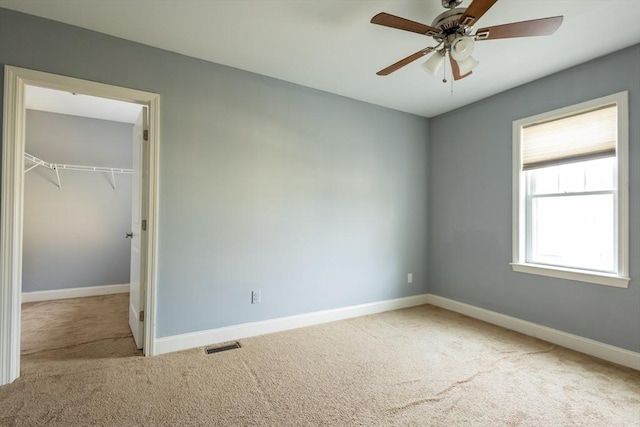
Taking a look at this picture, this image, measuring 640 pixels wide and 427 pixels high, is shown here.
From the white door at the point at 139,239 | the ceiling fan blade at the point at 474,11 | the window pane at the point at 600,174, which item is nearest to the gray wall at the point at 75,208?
the white door at the point at 139,239

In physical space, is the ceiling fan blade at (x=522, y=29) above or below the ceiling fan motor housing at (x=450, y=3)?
below

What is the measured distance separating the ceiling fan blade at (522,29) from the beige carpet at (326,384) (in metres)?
2.29

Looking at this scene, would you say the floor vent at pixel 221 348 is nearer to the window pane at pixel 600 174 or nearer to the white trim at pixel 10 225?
the white trim at pixel 10 225

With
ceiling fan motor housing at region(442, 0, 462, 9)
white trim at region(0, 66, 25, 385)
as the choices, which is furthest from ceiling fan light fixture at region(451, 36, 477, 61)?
white trim at region(0, 66, 25, 385)

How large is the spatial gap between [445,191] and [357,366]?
2670 millimetres

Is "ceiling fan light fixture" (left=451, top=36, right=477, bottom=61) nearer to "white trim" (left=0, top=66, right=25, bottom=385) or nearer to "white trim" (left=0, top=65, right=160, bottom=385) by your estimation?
"white trim" (left=0, top=65, right=160, bottom=385)

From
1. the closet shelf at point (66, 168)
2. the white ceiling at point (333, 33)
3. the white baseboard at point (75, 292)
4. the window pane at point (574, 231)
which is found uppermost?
the white ceiling at point (333, 33)

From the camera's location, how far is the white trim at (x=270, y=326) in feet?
8.46

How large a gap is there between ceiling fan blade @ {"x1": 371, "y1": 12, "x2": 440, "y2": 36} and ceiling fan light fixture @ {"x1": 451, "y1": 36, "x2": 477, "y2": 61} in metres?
0.15

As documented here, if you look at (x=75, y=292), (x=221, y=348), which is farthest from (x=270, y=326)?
(x=75, y=292)

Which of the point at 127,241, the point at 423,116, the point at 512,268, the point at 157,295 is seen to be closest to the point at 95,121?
the point at 127,241

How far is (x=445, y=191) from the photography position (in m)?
4.01

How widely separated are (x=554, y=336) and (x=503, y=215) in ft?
4.19

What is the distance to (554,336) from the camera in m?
2.82
